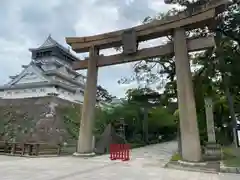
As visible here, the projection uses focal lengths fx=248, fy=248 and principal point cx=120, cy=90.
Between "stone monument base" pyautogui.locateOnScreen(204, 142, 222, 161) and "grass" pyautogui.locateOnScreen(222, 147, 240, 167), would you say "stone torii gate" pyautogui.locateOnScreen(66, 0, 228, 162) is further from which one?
"stone monument base" pyautogui.locateOnScreen(204, 142, 222, 161)

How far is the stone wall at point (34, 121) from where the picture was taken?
17.3 meters

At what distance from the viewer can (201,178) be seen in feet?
21.8

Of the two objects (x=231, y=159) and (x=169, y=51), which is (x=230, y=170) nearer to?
(x=231, y=159)

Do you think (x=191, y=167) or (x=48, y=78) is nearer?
(x=191, y=167)

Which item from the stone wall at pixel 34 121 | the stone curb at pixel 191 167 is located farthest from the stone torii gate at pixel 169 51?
the stone wall at pixel 34 121

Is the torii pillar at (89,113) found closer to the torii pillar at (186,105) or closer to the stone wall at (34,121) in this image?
the torii pillar at (186,105)

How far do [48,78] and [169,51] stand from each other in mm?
22045

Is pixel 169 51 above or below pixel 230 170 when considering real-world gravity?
above

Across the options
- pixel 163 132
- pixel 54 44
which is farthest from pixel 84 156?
pixel 54 44

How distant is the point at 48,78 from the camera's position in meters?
29.7

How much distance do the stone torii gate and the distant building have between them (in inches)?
599

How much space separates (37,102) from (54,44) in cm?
1651

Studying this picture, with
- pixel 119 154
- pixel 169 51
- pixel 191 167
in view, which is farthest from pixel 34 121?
pixel 191 167

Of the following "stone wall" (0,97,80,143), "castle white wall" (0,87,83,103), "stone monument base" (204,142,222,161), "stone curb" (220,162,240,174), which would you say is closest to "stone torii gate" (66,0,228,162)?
"stone curb" (220,162,240,174)
